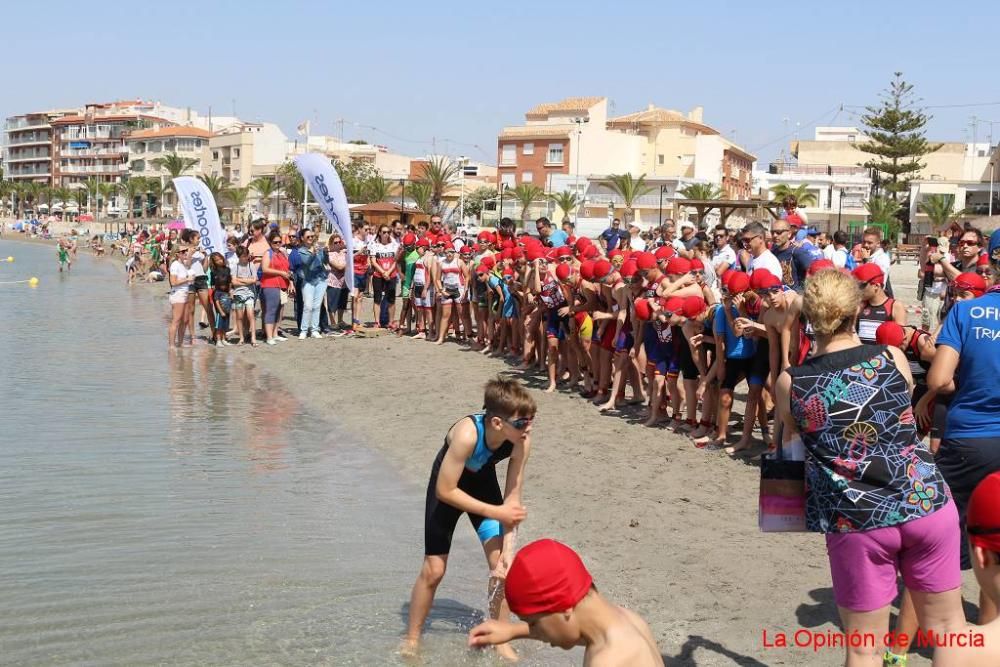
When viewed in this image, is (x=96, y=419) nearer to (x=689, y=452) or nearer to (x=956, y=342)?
(x=689, y=452)

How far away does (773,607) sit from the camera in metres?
5.75

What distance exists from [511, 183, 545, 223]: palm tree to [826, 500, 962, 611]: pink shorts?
66818 millimetres

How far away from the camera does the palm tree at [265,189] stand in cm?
8856

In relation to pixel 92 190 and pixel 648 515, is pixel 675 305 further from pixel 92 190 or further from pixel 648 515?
pixel 92 190

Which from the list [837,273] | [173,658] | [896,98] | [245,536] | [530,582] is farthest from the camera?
[896,98]

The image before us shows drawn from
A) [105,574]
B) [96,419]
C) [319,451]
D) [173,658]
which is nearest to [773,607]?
[173,658]

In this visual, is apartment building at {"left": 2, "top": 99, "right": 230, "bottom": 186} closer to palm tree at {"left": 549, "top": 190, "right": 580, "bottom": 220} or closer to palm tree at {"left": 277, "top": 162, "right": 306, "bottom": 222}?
palm tree at {"left": 277, "top": 162, "right": 306, "bottom": 222}

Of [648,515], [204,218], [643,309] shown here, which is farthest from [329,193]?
[648,515]

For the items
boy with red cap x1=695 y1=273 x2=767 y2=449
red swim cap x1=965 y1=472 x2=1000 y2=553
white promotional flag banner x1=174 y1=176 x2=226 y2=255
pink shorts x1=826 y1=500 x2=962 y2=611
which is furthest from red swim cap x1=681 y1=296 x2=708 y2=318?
white promotional flag banner x1=174 y1=176 x2=226 y2=255

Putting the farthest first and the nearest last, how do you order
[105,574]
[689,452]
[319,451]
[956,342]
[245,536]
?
[319,451] < [689,452] < [245,536] < [105,574] < [956,342]

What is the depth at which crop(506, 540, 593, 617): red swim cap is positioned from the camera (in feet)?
9.47

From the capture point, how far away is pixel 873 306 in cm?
764

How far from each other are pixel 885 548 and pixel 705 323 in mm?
5837

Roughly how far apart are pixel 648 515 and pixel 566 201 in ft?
207
